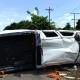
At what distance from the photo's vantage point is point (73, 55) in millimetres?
14438

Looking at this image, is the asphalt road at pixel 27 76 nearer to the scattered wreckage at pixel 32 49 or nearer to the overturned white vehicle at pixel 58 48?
the scattered wreckage at pixel 32 49

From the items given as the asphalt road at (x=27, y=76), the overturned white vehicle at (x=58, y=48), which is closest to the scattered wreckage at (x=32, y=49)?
the overturned white vehicle at (x=58, y=48)

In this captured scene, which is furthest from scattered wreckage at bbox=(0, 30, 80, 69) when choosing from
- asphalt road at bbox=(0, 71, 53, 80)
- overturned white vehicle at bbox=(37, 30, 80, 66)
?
asphalt road at bbox=(0, 71, 53, 80)

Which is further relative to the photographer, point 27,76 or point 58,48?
point 58,48

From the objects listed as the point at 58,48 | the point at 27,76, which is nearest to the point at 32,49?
the point at 58,48

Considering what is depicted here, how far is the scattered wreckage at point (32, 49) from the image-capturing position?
541 inches

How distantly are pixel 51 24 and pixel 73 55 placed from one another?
33.7m

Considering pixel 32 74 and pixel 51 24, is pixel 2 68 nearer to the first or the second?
pixel 32 74

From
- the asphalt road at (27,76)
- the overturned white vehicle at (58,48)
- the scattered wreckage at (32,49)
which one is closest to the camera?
the asphalt road at (27,76)

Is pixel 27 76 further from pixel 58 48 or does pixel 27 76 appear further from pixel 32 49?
pixel 58 48

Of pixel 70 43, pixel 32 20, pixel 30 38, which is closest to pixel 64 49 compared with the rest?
pixel 70 43

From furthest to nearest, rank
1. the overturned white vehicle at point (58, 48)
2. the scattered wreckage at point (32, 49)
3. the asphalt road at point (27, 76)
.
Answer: the overturned white vehicle at point (58, 48), the scattered wreckage at point (32, 49), the asphalt road at point (27, 76)

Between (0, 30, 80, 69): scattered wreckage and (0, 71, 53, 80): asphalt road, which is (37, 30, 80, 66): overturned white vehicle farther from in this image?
(0, 71, 53, 80): asphalt road

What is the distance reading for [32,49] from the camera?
13984 mm
